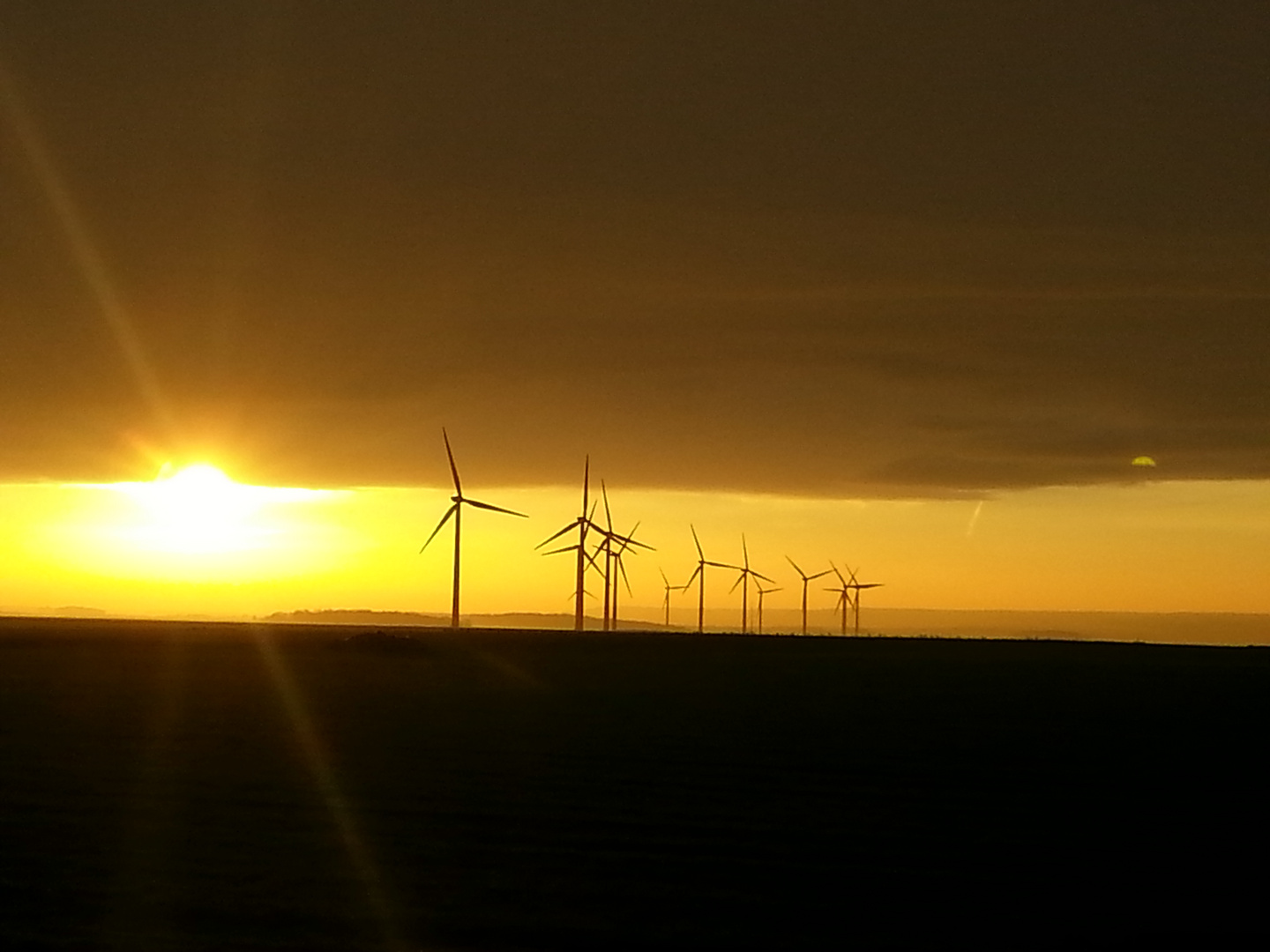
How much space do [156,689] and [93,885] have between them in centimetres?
6086

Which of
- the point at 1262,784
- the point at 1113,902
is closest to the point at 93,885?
the point at 1113,902

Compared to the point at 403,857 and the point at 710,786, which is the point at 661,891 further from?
the point at 710,786

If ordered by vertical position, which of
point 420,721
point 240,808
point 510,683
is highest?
point 510,683

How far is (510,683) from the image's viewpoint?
10012cm

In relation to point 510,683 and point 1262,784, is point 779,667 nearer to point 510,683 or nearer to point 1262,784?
point 510,683

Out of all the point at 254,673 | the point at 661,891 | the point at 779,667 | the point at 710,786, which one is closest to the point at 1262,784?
the point at 710,786

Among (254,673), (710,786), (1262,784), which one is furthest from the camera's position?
(254,673)

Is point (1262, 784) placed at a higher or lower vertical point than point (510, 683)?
lower

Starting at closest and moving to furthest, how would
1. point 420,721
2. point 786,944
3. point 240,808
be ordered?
point 786,944, point 240,808, point 420,721

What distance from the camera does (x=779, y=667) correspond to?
137 metres

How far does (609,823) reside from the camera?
36.5 metres

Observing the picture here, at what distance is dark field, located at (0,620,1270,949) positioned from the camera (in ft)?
86.5

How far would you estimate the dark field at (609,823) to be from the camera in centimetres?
2638

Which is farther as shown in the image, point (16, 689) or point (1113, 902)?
point (16, 689)
